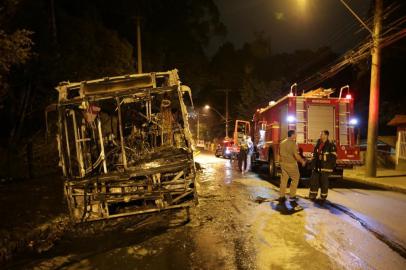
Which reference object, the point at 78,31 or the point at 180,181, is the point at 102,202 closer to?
the point at 180,181

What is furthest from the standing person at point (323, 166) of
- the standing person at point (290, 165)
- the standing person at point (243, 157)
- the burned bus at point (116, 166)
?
the standing person at point (243, 157)

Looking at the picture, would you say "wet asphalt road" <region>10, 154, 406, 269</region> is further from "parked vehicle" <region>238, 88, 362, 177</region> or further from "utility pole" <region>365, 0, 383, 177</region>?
"utility pole" <region>365, 0, 383, 177</region>

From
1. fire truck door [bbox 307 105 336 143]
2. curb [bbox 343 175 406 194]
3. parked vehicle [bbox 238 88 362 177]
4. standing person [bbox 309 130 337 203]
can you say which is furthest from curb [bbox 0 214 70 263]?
curb [bbox 343 175 406 194]

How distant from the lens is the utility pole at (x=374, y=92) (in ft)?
52.1

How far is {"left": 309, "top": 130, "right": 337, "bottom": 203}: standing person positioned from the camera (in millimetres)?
10281

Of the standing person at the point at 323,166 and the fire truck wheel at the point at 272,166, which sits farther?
the fire truck wheel at the point at 272,166

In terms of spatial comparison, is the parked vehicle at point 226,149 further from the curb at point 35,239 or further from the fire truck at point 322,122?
the curb at point 35,239

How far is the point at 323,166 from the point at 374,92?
24.7ft

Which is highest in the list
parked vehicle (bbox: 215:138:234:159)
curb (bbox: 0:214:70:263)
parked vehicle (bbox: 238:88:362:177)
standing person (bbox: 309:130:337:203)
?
parked vehicle (bbox: 238:88:362:177)

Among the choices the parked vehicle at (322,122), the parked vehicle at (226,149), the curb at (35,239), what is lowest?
the parked vehicle at (226,149)

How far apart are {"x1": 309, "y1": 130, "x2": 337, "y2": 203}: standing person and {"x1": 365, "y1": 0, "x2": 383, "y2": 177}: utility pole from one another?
6869 millimetres

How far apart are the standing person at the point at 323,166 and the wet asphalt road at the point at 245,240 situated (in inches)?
19.9

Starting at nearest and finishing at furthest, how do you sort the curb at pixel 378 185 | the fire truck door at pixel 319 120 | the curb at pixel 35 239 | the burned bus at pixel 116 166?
the curb at pixel 35 239 < the burned bus at pixel 116 166 < the curb at pixel 378 185 < the fire truck door at pixel 319 120

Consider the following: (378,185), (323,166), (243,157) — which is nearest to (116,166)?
(323,166)
